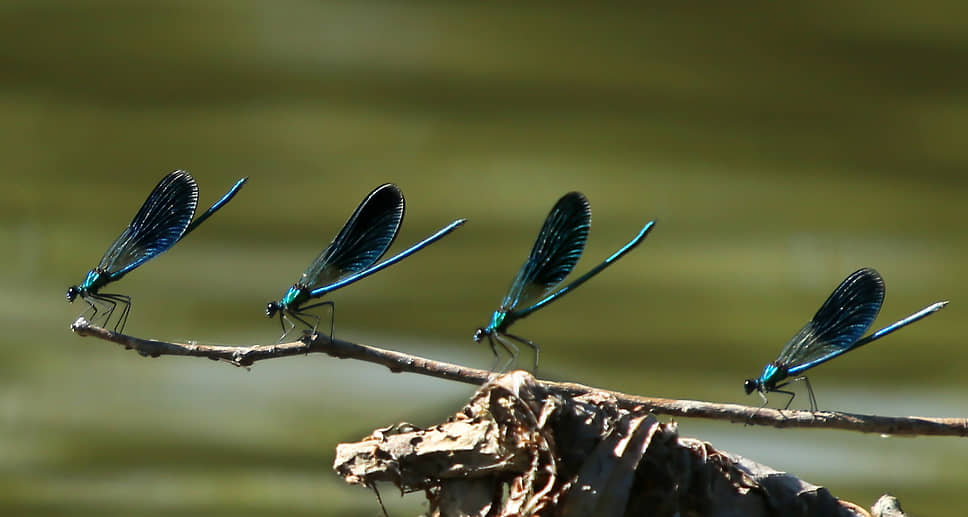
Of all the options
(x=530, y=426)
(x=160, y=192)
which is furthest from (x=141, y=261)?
(x=530, y=426)

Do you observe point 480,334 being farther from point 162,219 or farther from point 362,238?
point 162,219

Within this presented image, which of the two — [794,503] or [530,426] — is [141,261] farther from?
[794,503]

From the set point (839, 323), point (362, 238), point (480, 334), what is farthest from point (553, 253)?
point (839, 323)

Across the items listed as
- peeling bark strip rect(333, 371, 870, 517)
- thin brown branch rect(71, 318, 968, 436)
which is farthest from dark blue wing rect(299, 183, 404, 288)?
peeling bark strip rect(333, 371, 870, 517)

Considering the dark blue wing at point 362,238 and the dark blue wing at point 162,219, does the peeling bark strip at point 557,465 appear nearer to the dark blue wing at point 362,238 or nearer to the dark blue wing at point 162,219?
the dark blue wing at point 362,238

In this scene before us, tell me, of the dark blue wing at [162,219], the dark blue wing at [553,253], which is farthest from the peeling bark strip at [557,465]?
the dark blue wing at [162,219]

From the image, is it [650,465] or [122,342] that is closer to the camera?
[650,465]

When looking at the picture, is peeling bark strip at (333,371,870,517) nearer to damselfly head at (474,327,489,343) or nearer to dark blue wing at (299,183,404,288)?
damselfly head at (474,327,489,343)
